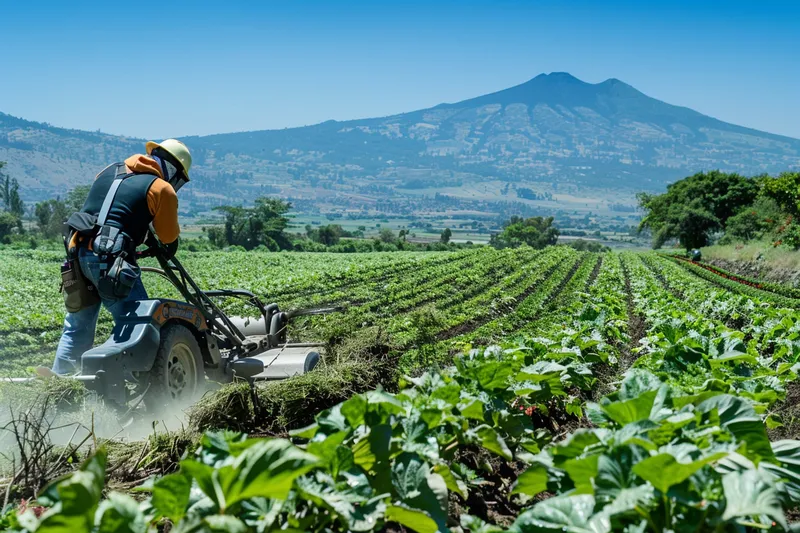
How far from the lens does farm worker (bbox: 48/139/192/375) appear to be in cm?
454

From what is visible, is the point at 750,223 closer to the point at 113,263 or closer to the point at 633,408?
the point at 113,263

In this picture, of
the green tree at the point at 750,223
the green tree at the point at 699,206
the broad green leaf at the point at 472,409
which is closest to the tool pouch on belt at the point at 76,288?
the broad green leaf at the point at 472,409

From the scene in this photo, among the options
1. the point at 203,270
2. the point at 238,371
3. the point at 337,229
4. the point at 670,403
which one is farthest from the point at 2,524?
the point at 337,229

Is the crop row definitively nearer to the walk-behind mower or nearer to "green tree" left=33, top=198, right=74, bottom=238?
the walk-behind mower

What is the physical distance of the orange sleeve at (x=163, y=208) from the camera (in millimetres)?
4695

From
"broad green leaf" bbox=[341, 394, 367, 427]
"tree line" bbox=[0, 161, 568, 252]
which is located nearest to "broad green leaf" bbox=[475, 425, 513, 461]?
"broad green leaf" bbox=[341, 394, 367, 427]

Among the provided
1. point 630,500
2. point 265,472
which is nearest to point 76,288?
point 265,472

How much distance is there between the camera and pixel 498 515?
3.01m

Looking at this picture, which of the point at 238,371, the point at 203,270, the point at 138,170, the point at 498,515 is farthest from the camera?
the point at 203,270

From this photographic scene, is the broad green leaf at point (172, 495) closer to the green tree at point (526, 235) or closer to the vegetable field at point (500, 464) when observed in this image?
the vegetable field at point (500, 464)

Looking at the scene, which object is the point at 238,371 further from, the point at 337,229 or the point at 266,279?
the point at 337,229

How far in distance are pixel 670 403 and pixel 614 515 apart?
1025 millimetres

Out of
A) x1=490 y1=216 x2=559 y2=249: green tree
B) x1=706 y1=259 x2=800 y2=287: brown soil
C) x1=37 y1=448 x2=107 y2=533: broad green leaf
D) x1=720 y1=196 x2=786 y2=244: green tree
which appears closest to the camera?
x1=37 y1=448 x2=107 y2=533: broad green leaf

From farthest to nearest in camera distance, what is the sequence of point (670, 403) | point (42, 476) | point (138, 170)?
point (138, 170) → point (42, 476) → point (670, 403)
